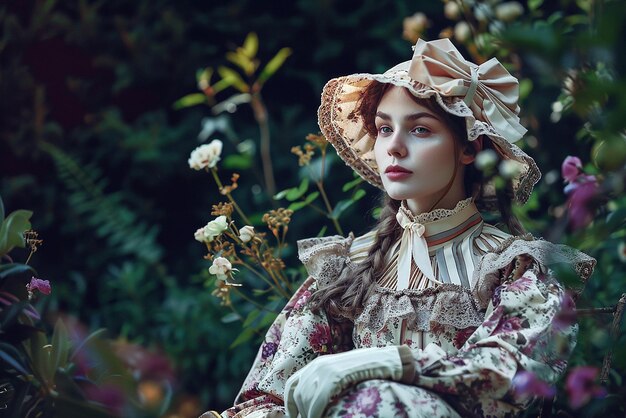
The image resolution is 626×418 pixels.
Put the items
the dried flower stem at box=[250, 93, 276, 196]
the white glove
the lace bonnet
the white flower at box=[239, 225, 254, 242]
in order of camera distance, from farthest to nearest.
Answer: the dried flower stem at box=[250, 93, 276, 196], the white flower at box=[239, 225, 254, 242], the lace bonnet, the white glove

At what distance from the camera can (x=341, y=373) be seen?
177 cm

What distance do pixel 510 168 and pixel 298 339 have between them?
687mm

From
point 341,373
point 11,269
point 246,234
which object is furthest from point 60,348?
point 246,234

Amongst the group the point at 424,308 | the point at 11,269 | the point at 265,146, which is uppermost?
the point at 11,269

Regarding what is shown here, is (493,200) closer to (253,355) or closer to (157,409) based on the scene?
(157,409)

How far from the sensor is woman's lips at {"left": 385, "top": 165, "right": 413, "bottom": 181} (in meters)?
2.19

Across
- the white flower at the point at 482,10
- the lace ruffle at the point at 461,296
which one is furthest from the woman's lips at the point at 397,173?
the white flower at the point at 482,10

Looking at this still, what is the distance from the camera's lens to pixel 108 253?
433cm

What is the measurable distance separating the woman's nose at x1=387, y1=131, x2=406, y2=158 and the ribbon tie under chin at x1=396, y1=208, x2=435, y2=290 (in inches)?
Answer: 7.3

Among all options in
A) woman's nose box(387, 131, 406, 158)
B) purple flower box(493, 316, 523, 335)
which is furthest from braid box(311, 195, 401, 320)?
purple flower box(493, 316, 523, 335)

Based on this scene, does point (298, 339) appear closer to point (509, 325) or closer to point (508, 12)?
point (509, 325)

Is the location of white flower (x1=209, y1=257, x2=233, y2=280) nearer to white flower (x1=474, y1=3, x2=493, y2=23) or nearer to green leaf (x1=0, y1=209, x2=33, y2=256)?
green leaf (x1=0, y1=209, x2=33, y2=256)

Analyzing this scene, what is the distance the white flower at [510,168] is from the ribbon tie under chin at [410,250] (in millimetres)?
278

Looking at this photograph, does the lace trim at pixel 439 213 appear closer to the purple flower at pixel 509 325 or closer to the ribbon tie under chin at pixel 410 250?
the ribbon tie under chin at pixel 410 250
